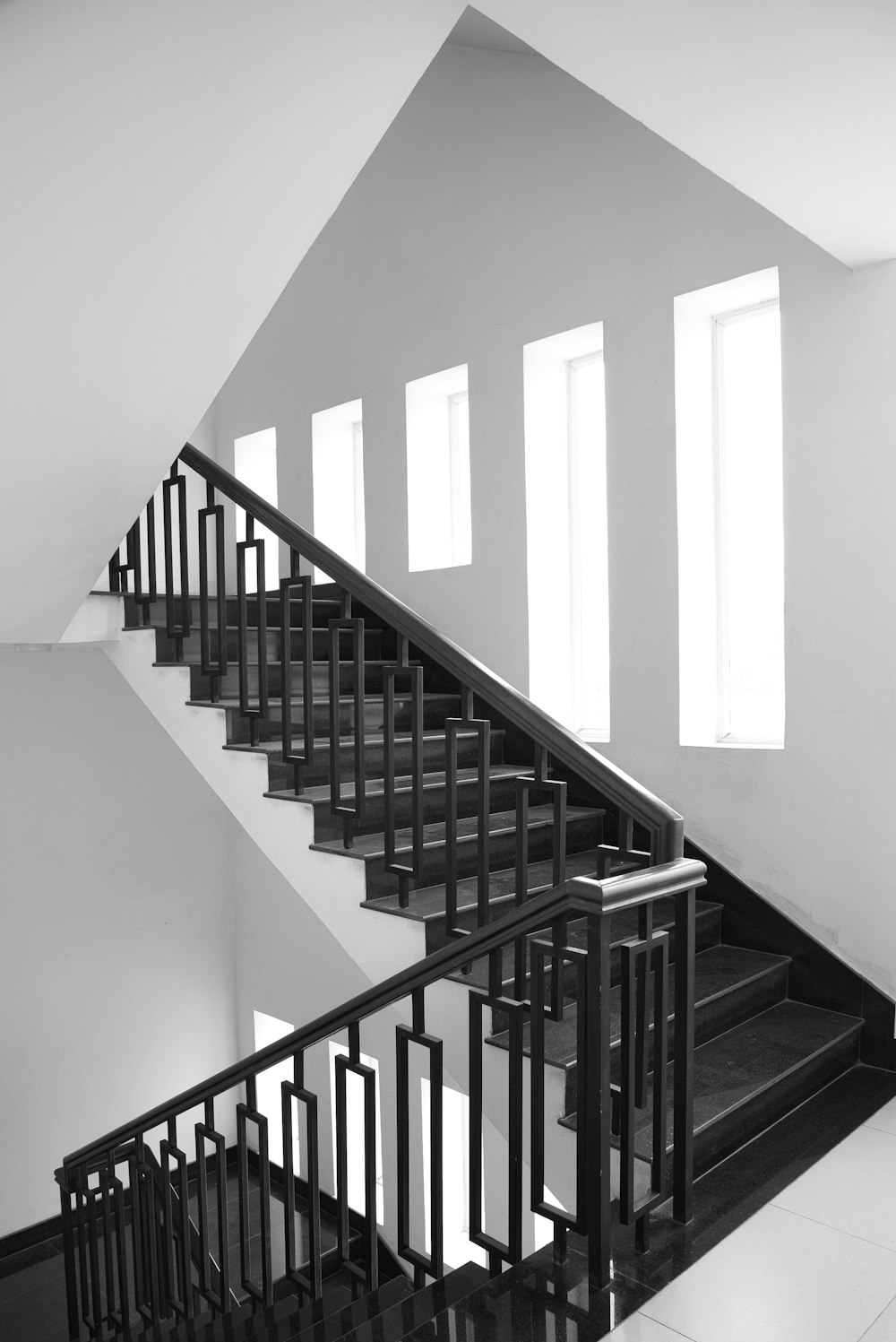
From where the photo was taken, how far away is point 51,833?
6582mm

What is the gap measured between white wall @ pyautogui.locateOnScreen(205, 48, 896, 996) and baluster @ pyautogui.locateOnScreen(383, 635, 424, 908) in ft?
5.08

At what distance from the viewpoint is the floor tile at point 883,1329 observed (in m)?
2.10

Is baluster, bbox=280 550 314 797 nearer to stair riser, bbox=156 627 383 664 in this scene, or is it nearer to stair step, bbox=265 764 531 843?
stair step, bbox=265 764 531 843

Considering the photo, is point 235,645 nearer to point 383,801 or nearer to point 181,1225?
point 383,801

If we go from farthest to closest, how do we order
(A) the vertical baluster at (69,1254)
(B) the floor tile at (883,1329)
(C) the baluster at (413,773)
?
(A) the vertical baluster at (69,1254)
(C) the baluster at (413,773)
(B) the floor tile at (883,1329)

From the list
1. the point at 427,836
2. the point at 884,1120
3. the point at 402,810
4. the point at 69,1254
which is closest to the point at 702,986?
the point at 884,1120

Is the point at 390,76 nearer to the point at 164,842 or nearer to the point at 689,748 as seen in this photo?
the point at 689,748

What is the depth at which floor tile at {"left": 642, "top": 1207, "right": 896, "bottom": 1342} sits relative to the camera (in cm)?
213


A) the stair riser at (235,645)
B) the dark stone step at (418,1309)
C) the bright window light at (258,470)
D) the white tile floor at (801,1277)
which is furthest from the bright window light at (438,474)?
the dark stone step at (418,1309)

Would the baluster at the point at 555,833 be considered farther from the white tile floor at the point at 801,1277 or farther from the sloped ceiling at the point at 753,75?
the sloped ceiling at the point at 753,75

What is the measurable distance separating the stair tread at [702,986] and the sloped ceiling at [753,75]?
2.34 meters

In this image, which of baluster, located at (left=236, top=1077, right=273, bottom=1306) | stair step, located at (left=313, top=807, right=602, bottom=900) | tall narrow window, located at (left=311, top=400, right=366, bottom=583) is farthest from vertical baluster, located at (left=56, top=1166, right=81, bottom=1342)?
tall narrow window, located at (left=311, top=400, right=366, bottom=583)

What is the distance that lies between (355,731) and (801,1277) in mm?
1982

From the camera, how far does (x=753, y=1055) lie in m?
3.33
